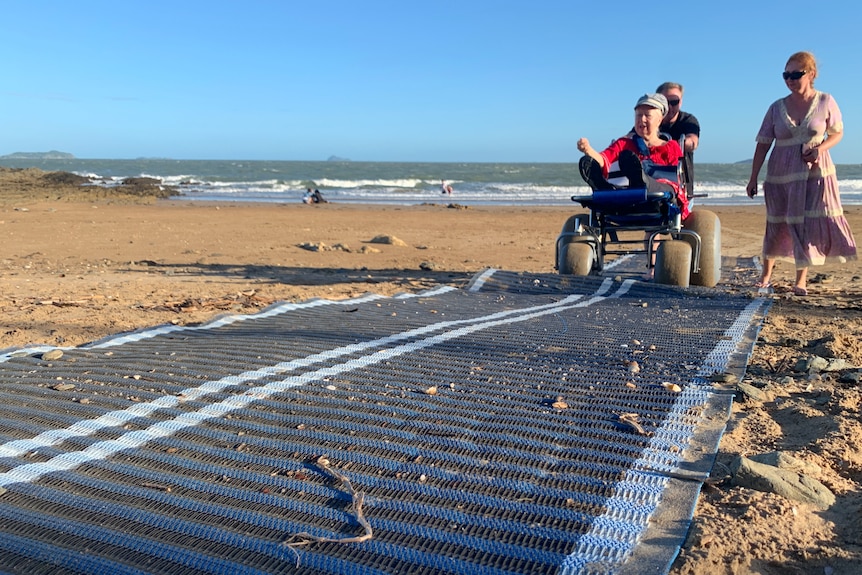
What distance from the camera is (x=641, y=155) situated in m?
6.06

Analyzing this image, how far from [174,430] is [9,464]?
0.48 meters

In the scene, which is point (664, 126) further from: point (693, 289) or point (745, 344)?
point (745, 344)

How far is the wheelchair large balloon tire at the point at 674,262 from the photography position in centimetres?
561

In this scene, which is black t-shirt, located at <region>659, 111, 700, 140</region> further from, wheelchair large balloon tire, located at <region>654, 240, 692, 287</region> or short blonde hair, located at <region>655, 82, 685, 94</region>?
wheelchair large balloon tire, located at <region>654, 240, 692, 287</region>

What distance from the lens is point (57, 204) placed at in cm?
1955

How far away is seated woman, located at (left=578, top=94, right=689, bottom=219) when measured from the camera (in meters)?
5.75

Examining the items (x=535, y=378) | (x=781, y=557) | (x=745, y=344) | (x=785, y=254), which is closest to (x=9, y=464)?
(x=535, y=378)

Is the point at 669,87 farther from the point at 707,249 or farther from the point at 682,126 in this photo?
the point at 707,249

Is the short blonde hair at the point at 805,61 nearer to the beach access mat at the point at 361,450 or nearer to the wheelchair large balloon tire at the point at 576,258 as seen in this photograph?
the wheelchair large balloon tire at the point at 576,258

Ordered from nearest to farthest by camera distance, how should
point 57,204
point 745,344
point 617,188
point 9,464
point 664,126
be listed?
1. point 9,464
2. point 745,344
3. point 617,188
4. point 664,126
5. point 57,204

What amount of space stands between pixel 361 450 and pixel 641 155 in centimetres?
465

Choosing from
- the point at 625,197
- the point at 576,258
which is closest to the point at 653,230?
the point at 625,197

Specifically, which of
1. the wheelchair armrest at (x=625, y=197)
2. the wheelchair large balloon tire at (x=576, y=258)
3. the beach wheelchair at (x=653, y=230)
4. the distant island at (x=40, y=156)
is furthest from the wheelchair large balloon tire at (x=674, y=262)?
the distant island at (x=40, y=156)

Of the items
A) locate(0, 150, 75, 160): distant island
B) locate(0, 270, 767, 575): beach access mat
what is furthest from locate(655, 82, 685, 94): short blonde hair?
locate(0, 150, 75, 160): distant island
